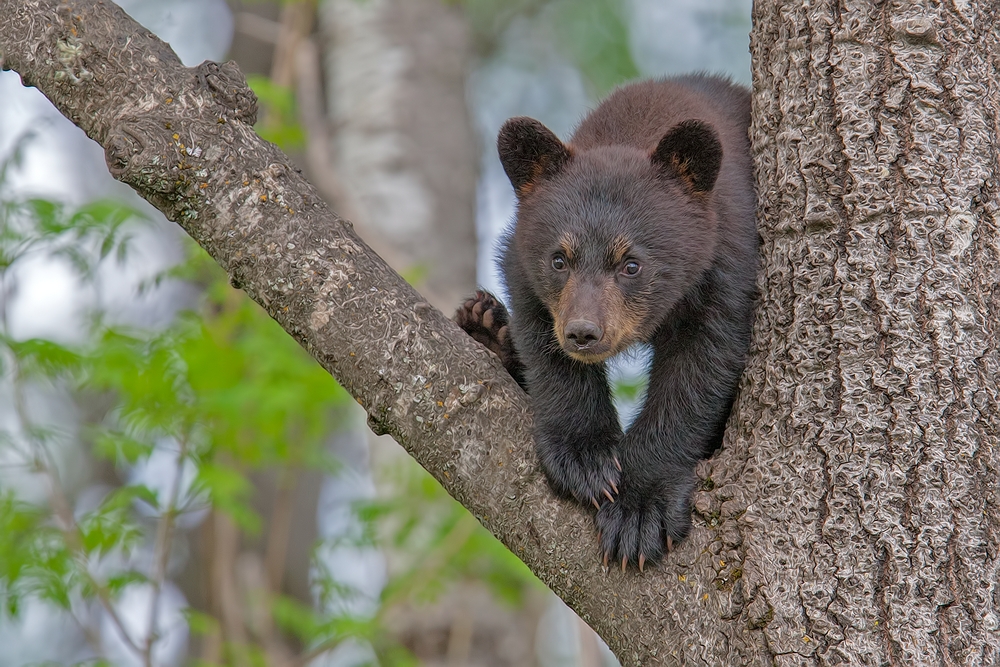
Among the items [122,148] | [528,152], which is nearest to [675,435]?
[528,152]

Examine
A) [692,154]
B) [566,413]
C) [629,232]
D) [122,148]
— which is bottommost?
[122,148]

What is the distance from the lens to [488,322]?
3.75 meters

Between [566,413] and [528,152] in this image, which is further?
[528,152]

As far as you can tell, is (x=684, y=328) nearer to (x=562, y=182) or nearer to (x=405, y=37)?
(x=562, y=182)

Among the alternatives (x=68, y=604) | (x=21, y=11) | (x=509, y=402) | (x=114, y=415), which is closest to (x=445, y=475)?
(x=509, y=402)

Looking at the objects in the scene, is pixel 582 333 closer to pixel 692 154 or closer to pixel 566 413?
pixel 566 413

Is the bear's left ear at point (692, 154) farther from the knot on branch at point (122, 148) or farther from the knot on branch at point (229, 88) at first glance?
the knot on branch at point (122, 148)

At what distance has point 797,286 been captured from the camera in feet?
8.48

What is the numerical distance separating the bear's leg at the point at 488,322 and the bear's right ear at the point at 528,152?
460mm

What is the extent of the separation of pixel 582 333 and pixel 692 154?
0.77 m

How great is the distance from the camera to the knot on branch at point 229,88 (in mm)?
2787

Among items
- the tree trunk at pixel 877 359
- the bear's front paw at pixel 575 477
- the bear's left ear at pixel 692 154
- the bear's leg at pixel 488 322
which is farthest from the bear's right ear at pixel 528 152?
the bear's front paw at pixel 575 477

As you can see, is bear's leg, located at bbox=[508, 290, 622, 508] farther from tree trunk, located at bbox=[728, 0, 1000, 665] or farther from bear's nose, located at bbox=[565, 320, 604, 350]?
tree trunk, located at bbox=[728, 0, 1000, 665]

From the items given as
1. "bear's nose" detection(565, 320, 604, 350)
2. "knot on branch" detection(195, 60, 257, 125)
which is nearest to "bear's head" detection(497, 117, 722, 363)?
"bear's nose" detection(565, 320, 604, 350)
